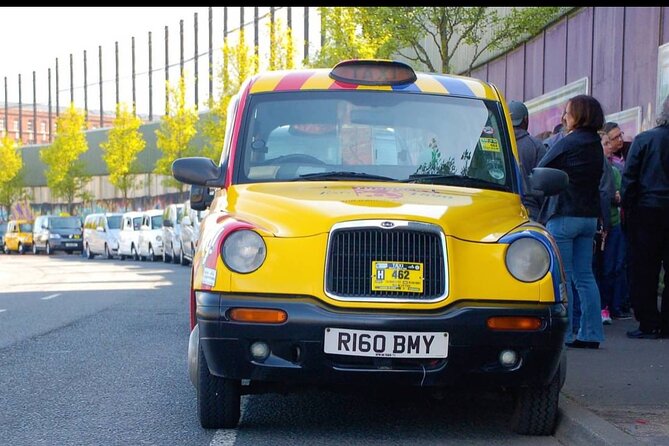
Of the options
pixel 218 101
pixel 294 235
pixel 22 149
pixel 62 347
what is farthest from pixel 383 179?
pixel 22 149

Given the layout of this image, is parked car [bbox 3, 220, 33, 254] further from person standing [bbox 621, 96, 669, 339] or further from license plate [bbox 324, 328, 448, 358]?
license plate [bbox 324, 328, 448, 358]

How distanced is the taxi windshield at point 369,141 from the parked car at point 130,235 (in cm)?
3016

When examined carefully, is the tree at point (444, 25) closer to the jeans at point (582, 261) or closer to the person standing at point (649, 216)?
the person standing at point (649, 216)

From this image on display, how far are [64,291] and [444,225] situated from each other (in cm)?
1355

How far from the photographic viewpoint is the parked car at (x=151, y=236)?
3325 centimetres

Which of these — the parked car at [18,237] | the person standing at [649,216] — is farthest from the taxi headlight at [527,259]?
the parked car at [18,237]

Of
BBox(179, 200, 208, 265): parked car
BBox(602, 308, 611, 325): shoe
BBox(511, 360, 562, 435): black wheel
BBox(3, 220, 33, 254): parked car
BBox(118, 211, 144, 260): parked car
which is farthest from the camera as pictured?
BBox(3, 220, 33, 254): parked car

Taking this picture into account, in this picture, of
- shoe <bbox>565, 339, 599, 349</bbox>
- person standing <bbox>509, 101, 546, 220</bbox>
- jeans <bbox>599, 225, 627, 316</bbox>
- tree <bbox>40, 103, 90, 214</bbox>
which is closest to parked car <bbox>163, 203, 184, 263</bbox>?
jeans <bbox>599, 225, 627, 316</bbox>

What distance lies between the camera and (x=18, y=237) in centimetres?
5453

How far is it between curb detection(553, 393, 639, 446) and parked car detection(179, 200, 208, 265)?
61.1 ft

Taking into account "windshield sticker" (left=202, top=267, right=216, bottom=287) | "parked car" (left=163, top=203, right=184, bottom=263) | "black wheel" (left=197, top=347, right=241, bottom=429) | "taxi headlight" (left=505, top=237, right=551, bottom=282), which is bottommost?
"parked car" (left=163, top=203, right=184, bottom=263)

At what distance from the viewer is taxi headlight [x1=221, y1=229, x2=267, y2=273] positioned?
5160mm

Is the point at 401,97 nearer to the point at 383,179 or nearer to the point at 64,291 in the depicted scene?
the point at 383,179

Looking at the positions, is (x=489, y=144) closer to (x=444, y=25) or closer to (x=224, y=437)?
(x=224, y=437)
